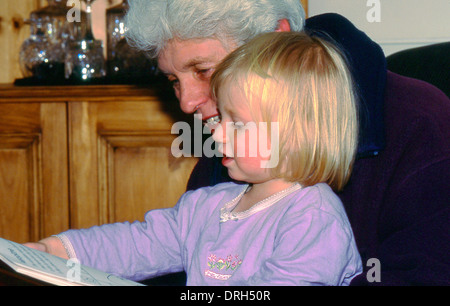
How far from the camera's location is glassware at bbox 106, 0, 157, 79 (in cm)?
206

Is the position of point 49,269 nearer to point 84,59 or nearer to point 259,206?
point 259,206

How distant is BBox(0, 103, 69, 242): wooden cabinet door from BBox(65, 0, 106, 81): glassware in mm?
188

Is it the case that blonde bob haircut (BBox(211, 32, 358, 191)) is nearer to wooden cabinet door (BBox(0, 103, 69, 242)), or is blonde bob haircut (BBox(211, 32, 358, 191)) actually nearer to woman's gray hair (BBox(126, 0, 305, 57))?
woman's gray hair (BBox(126, 0, 305, 57))

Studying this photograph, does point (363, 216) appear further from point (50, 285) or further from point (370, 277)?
point (50, 285)

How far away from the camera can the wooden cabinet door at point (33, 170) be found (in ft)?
6.38

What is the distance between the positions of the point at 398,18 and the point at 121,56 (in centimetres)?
103

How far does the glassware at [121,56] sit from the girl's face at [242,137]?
1029 mm

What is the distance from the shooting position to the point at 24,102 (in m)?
1.94

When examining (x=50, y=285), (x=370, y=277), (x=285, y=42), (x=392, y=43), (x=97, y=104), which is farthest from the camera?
(x=392, y=43)

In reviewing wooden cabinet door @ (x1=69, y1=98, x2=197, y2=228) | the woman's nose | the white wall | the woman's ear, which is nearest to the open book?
the woman's nose

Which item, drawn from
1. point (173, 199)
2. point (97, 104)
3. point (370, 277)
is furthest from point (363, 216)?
point (97, 104)

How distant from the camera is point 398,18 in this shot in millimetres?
2180

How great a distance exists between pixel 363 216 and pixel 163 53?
584 millimetres

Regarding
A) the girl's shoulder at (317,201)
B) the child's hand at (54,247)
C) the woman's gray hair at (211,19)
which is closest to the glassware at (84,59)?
the woman's gray hair at (211,19)
